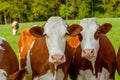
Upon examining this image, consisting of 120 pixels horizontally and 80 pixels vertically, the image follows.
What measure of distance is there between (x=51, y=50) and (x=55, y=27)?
1.78 feet

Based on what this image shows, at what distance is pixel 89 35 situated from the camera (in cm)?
796

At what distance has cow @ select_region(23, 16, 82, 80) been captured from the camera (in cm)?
729

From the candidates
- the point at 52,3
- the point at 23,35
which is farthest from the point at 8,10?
the point at 23,35

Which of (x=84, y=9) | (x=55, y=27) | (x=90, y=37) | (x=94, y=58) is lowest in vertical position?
(x=84, y=9)

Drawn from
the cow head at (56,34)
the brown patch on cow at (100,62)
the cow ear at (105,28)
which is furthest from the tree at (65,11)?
the cow head at (56,34)

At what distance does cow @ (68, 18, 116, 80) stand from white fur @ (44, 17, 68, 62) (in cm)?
57

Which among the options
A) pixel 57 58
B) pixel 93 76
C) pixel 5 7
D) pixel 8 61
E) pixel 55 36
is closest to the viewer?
pixel 57 58

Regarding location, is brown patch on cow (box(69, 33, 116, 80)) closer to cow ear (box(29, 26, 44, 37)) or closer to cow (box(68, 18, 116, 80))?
cow (box(68, 18, 116, 80))

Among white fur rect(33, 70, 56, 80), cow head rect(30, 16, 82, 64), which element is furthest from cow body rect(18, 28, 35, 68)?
cow head rect(30, 16, 82, 64)

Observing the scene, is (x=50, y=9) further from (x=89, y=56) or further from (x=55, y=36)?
(x=55, y=36)

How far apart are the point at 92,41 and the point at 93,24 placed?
44 centimetres

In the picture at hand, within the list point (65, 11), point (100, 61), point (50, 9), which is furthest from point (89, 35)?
point (50, 9)

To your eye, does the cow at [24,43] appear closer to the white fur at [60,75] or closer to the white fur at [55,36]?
the white fur at [60,75]

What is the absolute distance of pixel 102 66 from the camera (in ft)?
27.3
